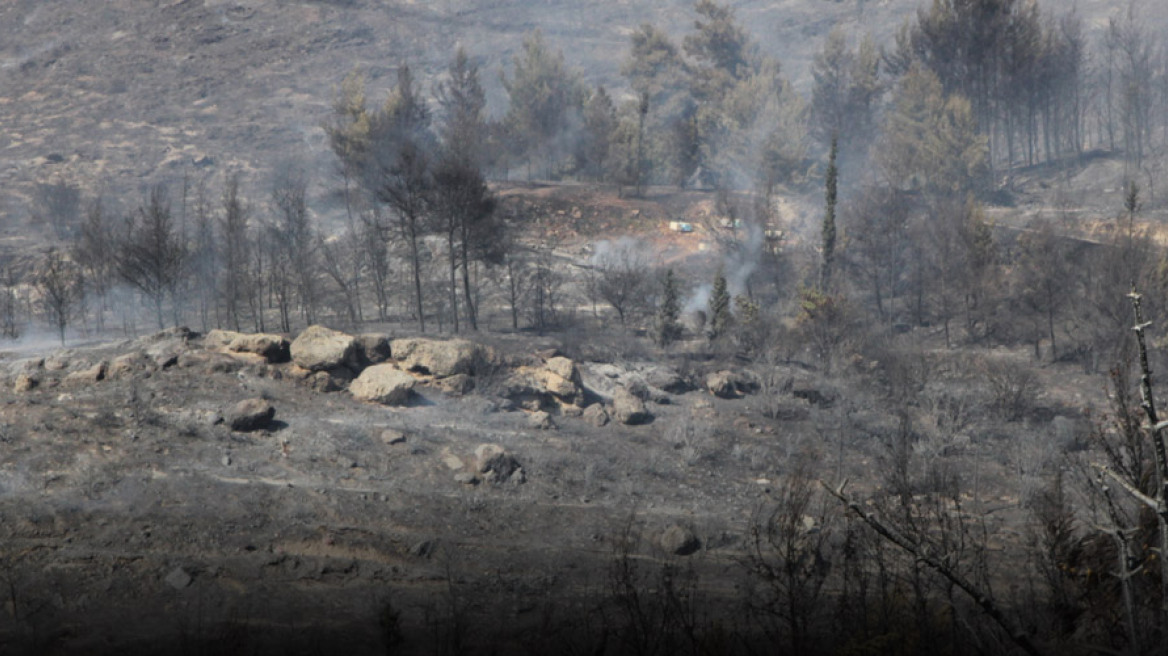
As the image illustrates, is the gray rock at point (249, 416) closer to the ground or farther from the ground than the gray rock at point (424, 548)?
farther from the ground

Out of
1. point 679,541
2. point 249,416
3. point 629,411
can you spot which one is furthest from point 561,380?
point 679,541

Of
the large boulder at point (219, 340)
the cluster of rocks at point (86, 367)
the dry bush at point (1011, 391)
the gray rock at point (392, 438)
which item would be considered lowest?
the dry bush at point (1011, 391)

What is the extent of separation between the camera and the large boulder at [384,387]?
2095 cm

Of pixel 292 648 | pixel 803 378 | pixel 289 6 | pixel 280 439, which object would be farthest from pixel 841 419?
pixel 289 6

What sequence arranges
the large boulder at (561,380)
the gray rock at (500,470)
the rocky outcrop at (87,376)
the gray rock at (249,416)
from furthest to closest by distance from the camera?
the large boulder at (561,380), the rocky outcrop at (87,376), the gray rock at (249,416), the gray rock at (500,470)

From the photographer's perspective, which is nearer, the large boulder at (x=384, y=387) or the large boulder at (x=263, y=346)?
the large boulder at (x=384, y=387)

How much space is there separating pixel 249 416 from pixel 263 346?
4095mm

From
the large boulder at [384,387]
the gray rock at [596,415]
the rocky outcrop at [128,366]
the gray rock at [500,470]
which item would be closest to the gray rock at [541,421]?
the gray rock at [596,415]

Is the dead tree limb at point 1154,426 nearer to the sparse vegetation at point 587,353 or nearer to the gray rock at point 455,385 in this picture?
the sparse vegetation at point 587,353

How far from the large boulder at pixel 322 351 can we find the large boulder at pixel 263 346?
1.07 feet

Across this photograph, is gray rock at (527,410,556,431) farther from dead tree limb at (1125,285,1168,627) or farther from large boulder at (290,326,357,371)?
dead tree limb at (1125,285,1168,627)

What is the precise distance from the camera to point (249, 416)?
18141mm

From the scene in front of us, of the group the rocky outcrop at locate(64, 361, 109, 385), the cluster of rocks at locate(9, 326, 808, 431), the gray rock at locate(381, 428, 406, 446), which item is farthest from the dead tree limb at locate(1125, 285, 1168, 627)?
the rocky outcrop at locate(64, 361, 109, 385)

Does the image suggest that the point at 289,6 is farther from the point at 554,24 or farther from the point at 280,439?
the point at 280,439
